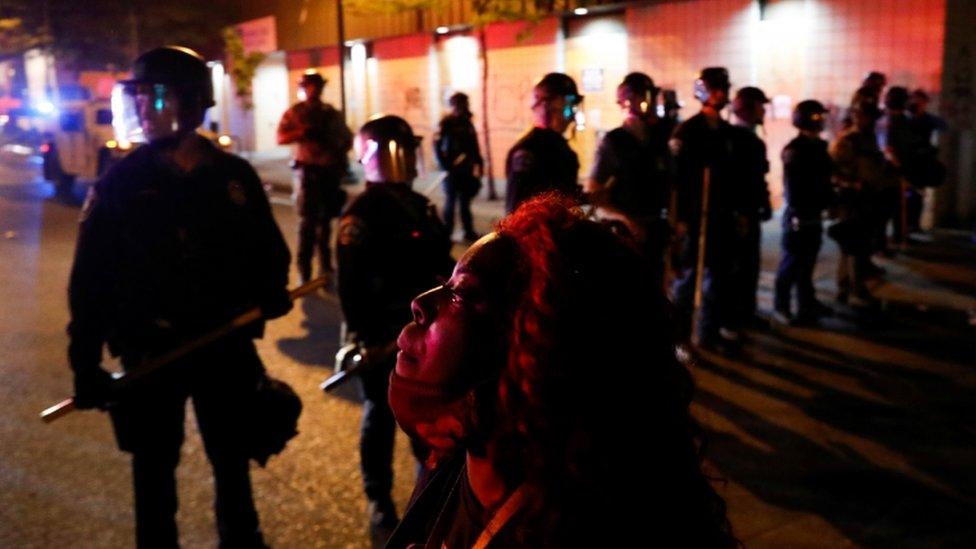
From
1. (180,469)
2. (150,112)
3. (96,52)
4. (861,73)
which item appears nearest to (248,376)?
(150,112)

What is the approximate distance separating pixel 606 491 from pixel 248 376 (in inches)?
113

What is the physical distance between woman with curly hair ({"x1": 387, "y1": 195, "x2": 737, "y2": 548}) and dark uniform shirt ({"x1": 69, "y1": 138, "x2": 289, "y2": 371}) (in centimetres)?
243

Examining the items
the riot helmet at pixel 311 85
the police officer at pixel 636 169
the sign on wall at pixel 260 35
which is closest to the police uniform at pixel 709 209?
the police officer at pixel 636 169

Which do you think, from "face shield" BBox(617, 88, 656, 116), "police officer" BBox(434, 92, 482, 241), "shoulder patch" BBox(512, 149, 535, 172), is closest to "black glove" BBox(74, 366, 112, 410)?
"shoulder patch" BBox(512, 149, 535, 172)

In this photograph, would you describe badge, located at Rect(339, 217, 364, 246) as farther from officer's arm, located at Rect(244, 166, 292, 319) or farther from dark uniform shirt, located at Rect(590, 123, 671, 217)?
dark uniform shirt, located at Rect(590, 123, 671, 217)

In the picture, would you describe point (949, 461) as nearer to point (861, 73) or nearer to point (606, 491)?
point (606, 491)

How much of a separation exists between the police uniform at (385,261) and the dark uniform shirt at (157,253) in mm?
483

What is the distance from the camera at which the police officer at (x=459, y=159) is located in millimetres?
13484

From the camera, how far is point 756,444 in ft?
19.7

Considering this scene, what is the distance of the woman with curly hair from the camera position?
1541 mm

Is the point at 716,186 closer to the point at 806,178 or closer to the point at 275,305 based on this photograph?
the point at 806,178

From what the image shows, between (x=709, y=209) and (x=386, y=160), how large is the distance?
152 inches

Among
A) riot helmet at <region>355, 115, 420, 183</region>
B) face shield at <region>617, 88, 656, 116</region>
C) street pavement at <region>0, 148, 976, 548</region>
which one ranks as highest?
face shield at <region>617, 88, 656, 116</region>

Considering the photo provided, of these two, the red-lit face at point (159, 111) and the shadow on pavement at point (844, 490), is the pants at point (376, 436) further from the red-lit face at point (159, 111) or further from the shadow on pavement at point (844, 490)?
the shadow on pavement at point (844, 490)
